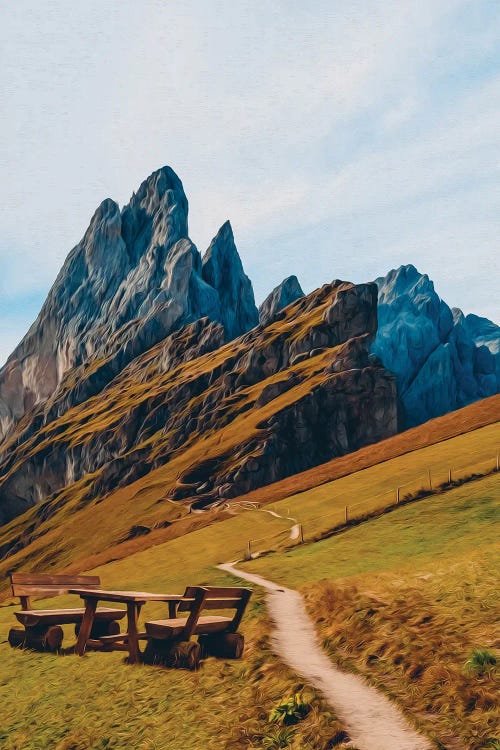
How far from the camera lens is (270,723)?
14820mm

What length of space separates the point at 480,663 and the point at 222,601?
8.49 m

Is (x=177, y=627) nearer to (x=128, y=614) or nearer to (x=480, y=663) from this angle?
(x=128, y=614)

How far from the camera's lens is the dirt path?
13.4 m

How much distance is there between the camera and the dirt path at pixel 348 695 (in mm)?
13352

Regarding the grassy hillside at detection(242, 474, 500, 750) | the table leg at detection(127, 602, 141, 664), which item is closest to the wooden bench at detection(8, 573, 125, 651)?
the table leg at detection(127, 602, 141, 664)

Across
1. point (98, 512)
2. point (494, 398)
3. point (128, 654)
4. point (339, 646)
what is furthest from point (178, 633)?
point (98, 512)

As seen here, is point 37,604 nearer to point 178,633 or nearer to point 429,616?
point 178,633

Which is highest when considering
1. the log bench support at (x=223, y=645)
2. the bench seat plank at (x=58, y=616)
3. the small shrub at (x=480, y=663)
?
the bench seat plank at (x=58, y=616)

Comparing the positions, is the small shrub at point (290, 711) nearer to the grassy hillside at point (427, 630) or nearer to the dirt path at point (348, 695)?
the dirt path at point (348, 695)

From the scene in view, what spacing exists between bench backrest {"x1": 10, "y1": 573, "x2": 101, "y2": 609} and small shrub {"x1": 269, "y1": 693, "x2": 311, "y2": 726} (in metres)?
12.8

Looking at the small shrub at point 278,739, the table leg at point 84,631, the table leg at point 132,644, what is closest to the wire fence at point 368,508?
the table leg at point 84,631

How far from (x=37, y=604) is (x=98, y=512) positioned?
480 feet

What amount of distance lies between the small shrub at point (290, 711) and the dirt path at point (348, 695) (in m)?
0.57

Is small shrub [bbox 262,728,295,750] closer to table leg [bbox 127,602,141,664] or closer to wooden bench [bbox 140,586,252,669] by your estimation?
wooden bench [bbox 140,586,252,669]
